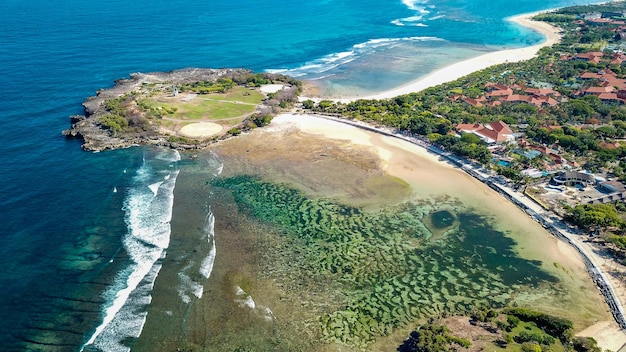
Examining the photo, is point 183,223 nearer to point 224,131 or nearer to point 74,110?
point 224,131

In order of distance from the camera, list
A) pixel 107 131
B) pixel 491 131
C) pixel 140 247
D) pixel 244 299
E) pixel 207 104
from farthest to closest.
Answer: pixel 207 104 → pixel 107 131 → pixel 491 131 → pixel 140 247 → pixel 244 299

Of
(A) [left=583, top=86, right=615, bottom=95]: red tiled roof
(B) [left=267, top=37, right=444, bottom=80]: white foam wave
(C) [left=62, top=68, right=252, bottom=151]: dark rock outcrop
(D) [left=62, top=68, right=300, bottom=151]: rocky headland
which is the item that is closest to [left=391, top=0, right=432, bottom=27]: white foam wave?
(B) [left=267, top=37, right=444, bottom=80]: white foam wave

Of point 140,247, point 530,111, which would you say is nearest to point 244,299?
point 140,247

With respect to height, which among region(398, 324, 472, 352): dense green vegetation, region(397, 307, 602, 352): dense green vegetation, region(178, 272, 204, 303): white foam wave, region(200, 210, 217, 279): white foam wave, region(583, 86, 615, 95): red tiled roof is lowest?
region(397, 307, 602, 352): dense green vegetation

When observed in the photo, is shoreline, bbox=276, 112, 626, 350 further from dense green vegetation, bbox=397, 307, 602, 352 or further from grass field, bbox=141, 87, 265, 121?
grass field, bbox=141, 87, 265, 121

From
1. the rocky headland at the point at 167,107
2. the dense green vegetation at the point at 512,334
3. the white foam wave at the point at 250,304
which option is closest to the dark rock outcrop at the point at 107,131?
the rocky headland at the point at 167,107

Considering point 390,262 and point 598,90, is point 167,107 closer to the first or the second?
point 390,262
